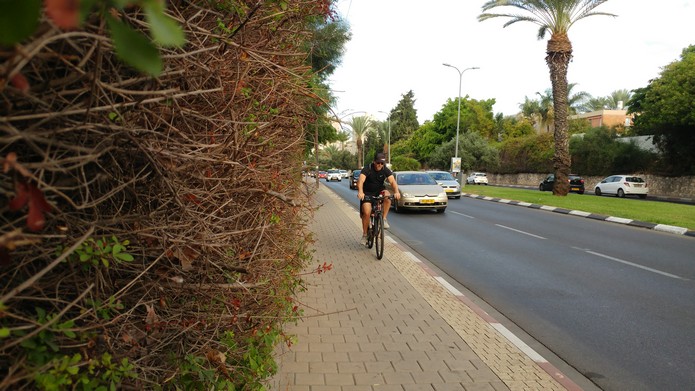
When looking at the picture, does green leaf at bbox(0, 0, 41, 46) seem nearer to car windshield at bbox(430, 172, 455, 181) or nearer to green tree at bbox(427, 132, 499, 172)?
car windshield at bbox(430, 172, 455, 181)

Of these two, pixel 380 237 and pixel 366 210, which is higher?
pixel 366 210

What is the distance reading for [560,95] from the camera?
2750cm

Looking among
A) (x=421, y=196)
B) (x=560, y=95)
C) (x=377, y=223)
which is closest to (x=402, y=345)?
(x=377, y=223)

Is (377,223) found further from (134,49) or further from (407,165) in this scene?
(407,165)

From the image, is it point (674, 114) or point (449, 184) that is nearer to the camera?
point (449, 184)

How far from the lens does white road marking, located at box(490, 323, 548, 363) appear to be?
183 inches

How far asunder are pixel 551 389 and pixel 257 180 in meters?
2.88

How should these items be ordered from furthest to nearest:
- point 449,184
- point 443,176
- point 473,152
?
point 473,152 → point 443,176 → point 449,184

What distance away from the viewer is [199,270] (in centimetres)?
230

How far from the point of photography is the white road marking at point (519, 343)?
464 cm

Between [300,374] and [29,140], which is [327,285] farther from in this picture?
[29,140]

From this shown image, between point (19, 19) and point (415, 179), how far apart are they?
63.2 feet

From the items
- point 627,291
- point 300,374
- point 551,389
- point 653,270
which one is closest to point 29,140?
point 300,374

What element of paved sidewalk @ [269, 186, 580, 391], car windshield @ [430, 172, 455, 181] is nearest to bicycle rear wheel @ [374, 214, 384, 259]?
paved sidewalk @ [269, 186, 580, 391]
